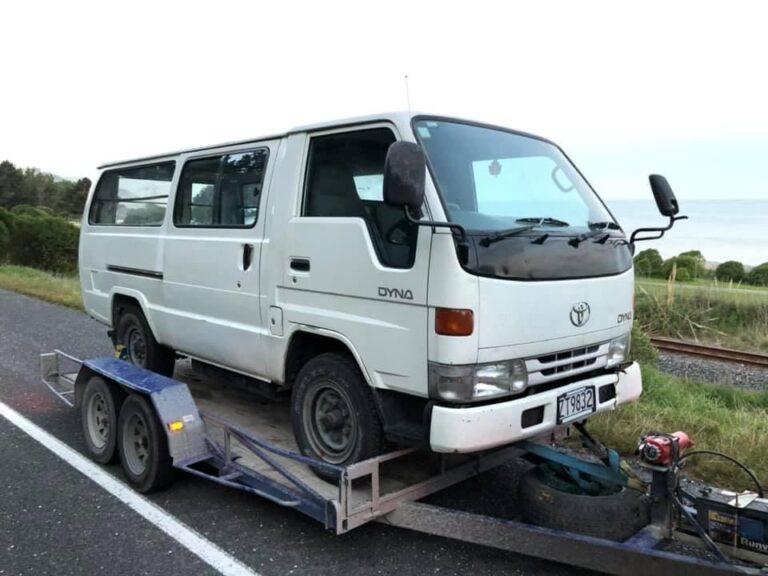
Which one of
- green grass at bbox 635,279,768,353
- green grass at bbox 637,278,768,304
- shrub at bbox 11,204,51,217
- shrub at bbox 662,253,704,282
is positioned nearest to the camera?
green grass at bbox 635,279,768,353

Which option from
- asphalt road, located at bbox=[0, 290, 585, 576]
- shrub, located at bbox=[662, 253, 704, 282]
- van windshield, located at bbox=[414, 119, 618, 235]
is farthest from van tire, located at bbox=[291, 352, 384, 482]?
shrub, located at bbox=[662, 253, 704, 282]

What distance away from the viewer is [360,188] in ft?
12.7

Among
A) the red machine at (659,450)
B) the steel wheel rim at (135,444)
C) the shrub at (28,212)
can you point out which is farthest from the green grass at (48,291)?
the shrub at (28,212)

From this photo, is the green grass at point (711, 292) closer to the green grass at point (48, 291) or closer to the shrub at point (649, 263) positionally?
the shrub at point (649, 263)

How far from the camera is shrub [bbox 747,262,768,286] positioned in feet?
68.7

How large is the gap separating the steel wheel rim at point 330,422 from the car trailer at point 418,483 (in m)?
0.16

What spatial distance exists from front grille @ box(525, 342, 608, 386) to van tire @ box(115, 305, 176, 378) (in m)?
3.45

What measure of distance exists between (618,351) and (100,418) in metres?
3.65

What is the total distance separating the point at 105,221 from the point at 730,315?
12785 mm

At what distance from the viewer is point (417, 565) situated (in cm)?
345

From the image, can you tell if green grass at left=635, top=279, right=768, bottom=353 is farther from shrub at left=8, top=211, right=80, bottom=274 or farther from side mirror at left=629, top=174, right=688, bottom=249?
shrub at left=8, top=211, right=80, bottom=274

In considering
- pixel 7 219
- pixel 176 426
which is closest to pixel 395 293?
pixel 176 426

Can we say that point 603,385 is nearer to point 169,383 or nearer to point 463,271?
point 463,271

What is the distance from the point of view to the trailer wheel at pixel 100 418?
4.67 meters
